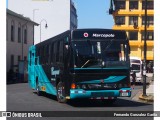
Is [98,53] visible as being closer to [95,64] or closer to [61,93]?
[95,64]

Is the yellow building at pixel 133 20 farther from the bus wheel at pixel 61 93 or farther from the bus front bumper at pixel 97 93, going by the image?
the bus front bumper at pixel 97 93

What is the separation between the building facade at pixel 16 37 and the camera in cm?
5222

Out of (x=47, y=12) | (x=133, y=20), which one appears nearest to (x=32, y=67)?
(x=133, y=20)

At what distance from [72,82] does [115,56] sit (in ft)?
6.80

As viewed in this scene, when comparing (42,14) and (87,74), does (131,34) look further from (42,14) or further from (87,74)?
(87,74)

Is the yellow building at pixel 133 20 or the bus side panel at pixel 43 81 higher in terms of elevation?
the yellow building at pixel 133 20

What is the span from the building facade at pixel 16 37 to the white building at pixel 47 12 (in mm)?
29927

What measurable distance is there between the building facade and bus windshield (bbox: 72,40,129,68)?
109ft

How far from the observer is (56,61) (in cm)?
1958

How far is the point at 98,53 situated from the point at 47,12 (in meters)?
79.3


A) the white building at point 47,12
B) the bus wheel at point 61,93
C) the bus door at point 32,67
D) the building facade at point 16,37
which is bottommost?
the bus wheel at point 61,93

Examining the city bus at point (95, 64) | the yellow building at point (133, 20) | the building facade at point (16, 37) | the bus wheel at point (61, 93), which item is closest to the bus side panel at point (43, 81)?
the bus wheel at point (61, 93)

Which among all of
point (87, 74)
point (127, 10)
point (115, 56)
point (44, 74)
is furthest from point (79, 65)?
point (127, 10)

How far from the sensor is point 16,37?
55281 millimetres
